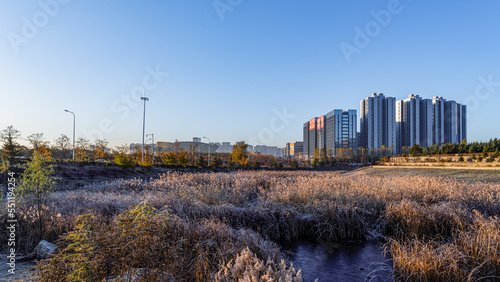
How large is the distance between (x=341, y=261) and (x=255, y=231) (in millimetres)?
1862

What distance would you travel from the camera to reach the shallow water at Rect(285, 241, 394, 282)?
4012 millimetres

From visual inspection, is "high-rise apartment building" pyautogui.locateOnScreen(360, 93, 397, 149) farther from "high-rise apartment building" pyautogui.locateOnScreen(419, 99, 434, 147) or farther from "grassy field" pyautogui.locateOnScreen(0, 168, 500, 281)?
"grassy field" pyautogui.locateOnScreen(0, 168, 500, 281)

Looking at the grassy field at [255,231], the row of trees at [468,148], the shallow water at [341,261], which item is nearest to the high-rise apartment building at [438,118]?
the row of trees at [468,148]

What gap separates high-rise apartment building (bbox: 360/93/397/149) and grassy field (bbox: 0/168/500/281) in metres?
90.2

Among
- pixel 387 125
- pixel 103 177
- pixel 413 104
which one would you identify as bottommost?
pixel 103 177

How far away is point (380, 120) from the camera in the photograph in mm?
90438

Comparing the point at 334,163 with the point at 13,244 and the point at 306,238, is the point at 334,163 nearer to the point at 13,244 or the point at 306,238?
the point at 306,238

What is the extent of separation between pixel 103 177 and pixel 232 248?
786 inches

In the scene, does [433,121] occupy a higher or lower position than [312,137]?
higher

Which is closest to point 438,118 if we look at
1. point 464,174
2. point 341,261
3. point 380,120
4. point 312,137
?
point 380,120

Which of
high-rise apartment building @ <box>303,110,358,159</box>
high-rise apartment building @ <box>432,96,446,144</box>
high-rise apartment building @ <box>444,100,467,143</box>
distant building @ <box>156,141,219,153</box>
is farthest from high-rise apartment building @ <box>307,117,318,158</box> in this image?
distant building @ <box>156,141,219,153</box>

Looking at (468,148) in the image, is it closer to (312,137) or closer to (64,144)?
(64,144)

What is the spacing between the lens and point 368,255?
4863 millimetres

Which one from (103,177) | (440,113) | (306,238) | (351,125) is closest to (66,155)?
(103,177)
